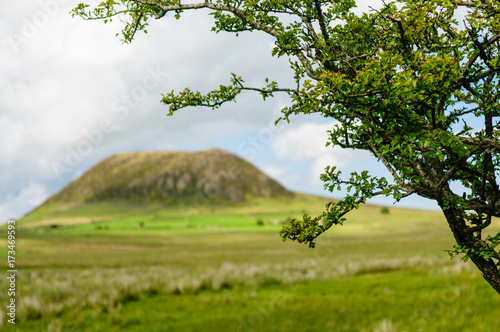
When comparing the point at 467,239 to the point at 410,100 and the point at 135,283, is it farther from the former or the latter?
the point at 135,283

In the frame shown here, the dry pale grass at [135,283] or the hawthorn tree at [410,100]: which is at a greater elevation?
the hawthorn tree at [410,100]

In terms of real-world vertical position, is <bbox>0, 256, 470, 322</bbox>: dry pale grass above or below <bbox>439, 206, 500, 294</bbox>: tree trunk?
below

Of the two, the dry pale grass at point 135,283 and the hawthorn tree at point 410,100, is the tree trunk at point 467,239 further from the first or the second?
the dry pale grass at point 135,283

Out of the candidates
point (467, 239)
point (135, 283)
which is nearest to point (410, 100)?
point (467, 239)

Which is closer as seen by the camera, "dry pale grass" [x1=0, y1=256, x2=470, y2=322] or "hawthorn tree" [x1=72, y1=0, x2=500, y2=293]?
"hawthorn tree" [x1=72, y1=0, x2=500, y2=293]

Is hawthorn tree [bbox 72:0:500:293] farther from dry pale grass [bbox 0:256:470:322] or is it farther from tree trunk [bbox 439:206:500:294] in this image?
dry pale grass [bbox 0:256:470:322]

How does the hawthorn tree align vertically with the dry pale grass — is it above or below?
above

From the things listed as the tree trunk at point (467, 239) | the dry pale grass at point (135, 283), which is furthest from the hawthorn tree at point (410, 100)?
the dry pale grass at point (135, 283)

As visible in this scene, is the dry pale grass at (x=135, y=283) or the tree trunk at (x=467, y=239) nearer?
the tree trunk at (x=467, y=239)

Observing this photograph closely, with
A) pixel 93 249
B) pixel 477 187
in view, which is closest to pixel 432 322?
pixel 477 187

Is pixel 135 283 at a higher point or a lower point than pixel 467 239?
lower

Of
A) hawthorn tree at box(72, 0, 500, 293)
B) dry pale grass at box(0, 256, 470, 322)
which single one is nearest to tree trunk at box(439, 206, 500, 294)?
hawthorn tree at box(72, 0, 500, 293)

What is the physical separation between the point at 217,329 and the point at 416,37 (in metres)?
11.4

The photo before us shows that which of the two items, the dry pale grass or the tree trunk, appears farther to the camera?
the dry pale grass
